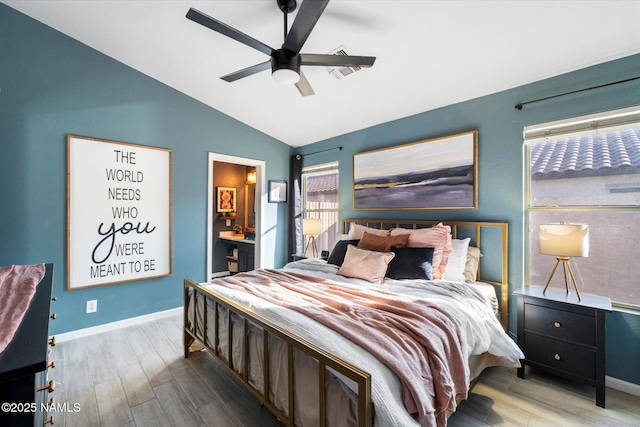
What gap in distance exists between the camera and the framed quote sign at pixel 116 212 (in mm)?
2926

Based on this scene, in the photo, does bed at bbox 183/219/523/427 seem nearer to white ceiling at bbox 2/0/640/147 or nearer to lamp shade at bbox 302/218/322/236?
lamp shade at bbox 302/218/322/236

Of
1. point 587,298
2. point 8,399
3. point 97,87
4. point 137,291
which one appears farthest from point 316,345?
point 97,87

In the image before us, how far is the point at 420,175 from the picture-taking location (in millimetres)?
3279

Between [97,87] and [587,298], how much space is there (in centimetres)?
493

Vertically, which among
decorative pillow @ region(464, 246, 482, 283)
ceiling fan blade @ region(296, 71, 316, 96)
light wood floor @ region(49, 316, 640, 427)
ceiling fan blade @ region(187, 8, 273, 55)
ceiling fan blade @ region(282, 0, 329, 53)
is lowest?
light wood floor @ region(49, 316, 640, 427)

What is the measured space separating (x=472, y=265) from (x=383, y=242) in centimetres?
86

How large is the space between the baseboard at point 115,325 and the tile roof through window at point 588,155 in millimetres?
4312

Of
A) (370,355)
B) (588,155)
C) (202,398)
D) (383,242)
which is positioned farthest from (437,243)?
(202,398)

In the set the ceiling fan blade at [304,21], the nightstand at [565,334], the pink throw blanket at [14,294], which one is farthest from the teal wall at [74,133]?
the nightstand at [565,334]

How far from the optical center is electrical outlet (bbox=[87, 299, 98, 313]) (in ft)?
9.90

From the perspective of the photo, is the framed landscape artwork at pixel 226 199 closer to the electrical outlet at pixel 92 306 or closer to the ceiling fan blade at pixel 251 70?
the electrical outlet at pixel 92 306

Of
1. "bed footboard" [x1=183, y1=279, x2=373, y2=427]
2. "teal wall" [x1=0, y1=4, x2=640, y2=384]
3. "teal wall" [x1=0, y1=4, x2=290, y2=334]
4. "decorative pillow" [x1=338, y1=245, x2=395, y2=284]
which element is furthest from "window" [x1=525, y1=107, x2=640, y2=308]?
"teal wall" [x1=0, y1=4, x2=290, y2=334]

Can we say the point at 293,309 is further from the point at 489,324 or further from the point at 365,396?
the point at 489,324

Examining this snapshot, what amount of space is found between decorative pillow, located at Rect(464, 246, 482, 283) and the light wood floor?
769mm
